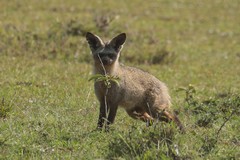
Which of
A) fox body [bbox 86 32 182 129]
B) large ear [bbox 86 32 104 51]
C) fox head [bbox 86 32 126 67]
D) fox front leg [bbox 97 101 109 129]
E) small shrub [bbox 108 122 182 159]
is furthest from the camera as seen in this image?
large ear [bbox 86 32 104 51]

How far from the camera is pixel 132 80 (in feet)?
26.4

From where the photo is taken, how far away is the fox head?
781cm

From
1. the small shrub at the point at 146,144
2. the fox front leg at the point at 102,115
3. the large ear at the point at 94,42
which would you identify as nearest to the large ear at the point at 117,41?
the large ear at the point at 94,42

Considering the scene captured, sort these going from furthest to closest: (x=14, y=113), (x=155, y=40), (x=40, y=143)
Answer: (x=155, y=40) → (x=14, y=113) → (x=40, y=143)

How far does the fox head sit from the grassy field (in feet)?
2.76

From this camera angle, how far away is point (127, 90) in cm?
784

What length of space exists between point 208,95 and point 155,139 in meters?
4.70

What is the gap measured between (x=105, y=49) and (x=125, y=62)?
540 centimetres

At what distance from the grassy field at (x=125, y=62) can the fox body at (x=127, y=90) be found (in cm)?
25

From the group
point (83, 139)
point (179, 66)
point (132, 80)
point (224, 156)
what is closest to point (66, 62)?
point (179, 66)

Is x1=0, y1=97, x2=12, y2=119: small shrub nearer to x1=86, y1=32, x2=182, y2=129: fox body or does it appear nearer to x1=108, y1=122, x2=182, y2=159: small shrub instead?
x1=86, y1=32, x2=182, y2=129: fox body

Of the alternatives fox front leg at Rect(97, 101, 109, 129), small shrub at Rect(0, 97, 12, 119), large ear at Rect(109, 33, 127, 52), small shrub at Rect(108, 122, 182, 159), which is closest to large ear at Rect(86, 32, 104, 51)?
large ear at Rect(109, 33, 127, 52)

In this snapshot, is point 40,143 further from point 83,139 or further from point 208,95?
point 208,95

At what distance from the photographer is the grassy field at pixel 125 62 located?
251 inches
